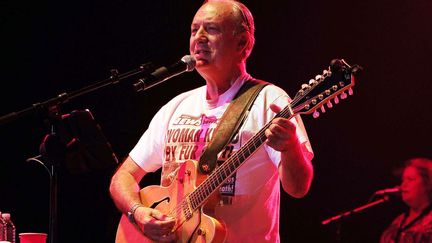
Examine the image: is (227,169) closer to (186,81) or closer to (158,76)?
(158,76)

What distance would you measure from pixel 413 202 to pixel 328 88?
4002 millimetres

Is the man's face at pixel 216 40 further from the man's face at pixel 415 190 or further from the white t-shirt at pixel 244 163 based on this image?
the man's face at pixel 415 190

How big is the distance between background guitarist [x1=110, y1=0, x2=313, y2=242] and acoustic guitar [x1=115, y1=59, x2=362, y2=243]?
0.19ft

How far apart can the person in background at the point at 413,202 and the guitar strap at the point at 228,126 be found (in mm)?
3466

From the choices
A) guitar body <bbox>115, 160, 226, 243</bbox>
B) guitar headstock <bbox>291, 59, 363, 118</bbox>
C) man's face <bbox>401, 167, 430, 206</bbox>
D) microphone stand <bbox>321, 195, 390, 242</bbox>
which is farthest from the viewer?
man's face <bbox>401, 167, 430, 206</bbox>

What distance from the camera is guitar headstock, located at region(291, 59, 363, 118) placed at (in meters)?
2.90

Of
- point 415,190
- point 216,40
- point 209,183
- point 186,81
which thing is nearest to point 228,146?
point 209,183

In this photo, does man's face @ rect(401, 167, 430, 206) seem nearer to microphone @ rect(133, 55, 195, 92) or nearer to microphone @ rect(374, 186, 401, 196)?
microphone @ rect(374, 186, 401, 196)

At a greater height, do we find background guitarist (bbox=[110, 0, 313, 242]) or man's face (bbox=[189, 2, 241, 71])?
man's face (bbox=[189, 2, 241, 71])

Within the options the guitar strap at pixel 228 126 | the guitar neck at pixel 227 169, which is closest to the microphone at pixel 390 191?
the guitar strap at pixel 228 126

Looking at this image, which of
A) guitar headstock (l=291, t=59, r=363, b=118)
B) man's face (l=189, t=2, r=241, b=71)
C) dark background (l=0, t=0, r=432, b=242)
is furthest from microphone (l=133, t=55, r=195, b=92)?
dark background (l=0, t=0, r=432, b=242)

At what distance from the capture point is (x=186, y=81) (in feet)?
Result: 21.0

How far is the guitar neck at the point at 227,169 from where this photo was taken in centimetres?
312

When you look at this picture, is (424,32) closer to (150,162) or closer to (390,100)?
(390,100)
